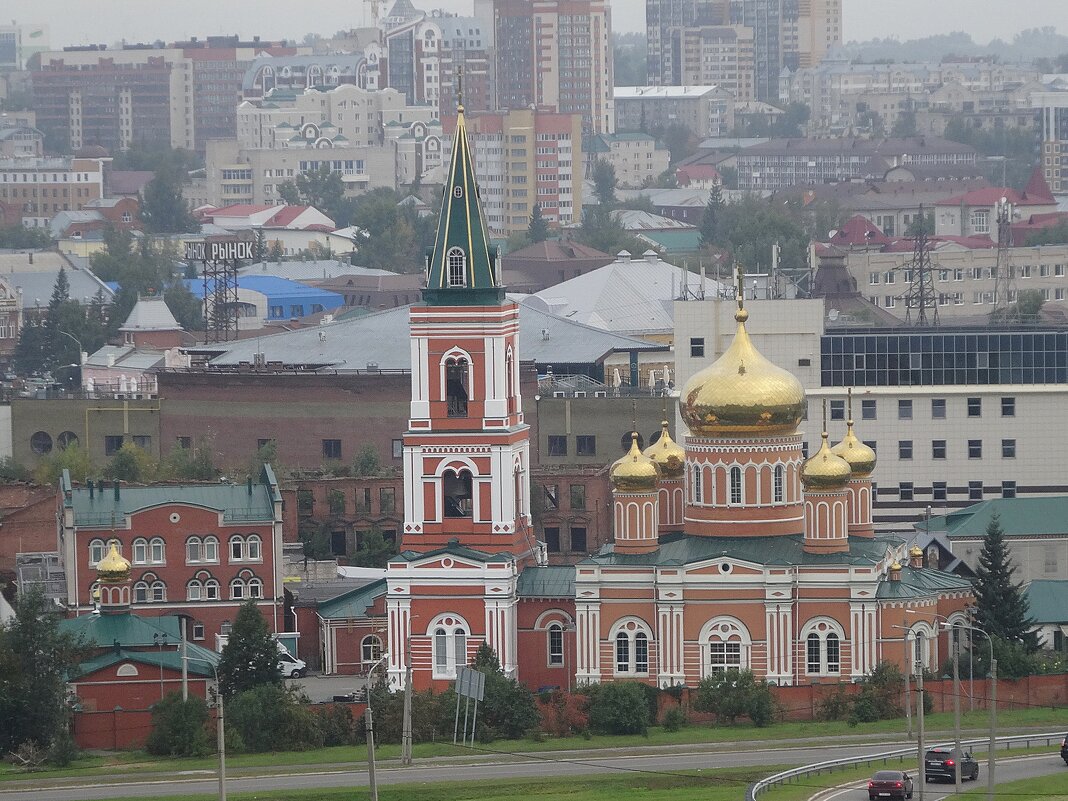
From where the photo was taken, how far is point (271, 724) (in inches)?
2430

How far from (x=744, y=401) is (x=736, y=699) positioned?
23.2ft

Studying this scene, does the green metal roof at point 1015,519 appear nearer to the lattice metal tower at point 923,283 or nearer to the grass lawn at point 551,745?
the grass lawn at point 551,745

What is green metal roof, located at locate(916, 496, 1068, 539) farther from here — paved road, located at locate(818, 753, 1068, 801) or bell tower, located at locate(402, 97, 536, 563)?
paved road, located at locate(818, 753, 1068, 801)

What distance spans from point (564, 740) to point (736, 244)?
112 meters

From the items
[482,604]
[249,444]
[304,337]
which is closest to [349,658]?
[482,604]

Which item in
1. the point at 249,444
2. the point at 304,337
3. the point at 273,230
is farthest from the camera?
the point at 273,230

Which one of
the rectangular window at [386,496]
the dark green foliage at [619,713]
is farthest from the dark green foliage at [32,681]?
the rectangular window at [386,496]

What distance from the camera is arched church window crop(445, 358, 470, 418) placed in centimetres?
6869

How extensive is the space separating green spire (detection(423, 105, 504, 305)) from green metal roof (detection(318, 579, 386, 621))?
26.1 feet

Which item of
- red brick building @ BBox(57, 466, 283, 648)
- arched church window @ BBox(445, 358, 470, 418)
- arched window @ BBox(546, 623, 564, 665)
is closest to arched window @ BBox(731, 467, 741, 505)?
arched window @ BBox(546, 623, 564, 665)

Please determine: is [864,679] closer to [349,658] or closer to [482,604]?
[482,604]

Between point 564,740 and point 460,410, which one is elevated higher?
point 460,410

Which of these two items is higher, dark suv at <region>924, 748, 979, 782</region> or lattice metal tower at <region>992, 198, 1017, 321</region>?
lattice metal tower at <region>992, 198, 1017, 321</region>

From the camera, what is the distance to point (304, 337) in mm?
107438
